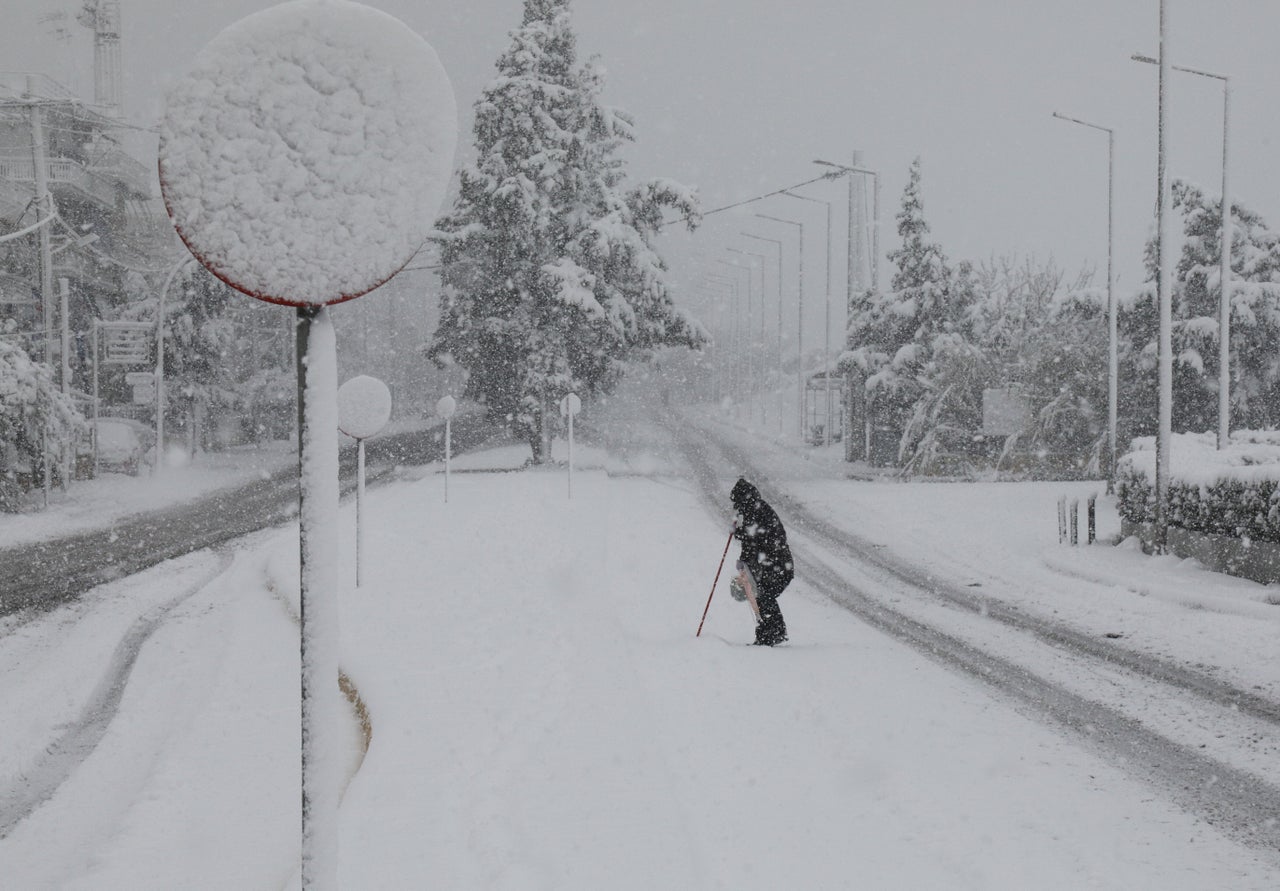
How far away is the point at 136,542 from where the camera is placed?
18359 millimetres

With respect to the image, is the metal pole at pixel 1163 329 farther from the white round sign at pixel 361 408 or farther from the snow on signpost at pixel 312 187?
the snow on signpost at pixel 312 187

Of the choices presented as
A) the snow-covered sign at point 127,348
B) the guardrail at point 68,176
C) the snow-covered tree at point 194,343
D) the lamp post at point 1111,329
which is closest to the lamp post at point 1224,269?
the lamp post at point 1111,329

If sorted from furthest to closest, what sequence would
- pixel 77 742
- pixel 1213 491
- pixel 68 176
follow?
pixel 68 176 → pixel 1213 491 → pixel 77 742

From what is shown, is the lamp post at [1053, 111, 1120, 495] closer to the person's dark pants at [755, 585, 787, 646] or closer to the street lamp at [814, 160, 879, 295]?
the street lamp at [814, 160, 879, 295]

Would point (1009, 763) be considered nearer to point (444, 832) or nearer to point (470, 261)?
point (444, 832)

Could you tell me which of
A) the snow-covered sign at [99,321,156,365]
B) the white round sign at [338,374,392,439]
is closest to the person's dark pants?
the white round sign at [338,374,392,439]

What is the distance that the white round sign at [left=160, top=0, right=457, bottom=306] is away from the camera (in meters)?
2.21

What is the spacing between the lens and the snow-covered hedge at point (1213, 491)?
13.4 meters

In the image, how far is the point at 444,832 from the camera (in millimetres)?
4695

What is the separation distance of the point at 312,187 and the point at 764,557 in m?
8.30

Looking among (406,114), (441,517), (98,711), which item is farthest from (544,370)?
(406,114)

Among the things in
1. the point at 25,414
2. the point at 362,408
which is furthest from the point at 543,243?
the point at 362,408

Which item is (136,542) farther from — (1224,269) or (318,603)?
(1224,269)

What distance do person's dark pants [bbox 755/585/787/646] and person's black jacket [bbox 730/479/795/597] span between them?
52mm
